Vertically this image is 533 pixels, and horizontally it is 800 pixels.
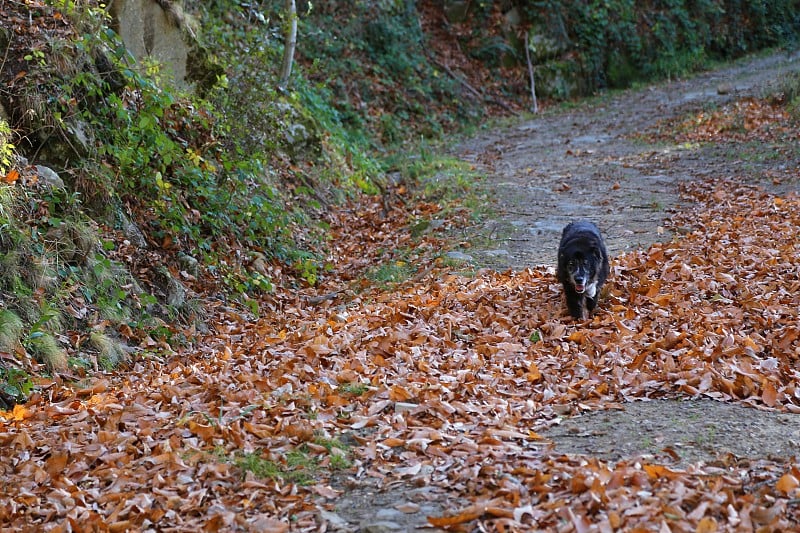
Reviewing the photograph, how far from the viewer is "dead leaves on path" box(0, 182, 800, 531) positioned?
397cm

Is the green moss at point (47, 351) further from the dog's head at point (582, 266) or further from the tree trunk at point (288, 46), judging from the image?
the tree trunk at point (288, 46)

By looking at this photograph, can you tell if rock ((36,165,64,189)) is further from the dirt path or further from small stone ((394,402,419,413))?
the dirt path

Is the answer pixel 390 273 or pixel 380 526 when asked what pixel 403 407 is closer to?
pixel 380 526

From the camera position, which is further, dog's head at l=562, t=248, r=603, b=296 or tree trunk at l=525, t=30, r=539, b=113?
tree trunk at l=525, t=30, r=539, b=113

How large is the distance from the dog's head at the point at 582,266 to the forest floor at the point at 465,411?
0.40 metres

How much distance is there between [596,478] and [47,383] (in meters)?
4.37

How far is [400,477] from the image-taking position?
14.4 feet

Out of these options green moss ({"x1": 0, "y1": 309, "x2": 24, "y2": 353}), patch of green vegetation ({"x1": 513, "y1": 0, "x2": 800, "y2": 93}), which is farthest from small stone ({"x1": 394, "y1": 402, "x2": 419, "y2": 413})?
patch of green vegetation ({"x1": 513, "y1": 0, "x2": 800, "y2": 93})

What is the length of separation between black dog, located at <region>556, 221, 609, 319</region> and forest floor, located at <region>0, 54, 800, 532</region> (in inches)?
7.6

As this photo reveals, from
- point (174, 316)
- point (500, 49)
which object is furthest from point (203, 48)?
point (500, 49)

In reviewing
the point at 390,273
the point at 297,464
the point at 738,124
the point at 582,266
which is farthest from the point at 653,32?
the point at 297,464

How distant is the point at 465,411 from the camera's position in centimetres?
514

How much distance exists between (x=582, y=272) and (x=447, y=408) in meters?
2.56

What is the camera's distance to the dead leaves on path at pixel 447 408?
397 cm
